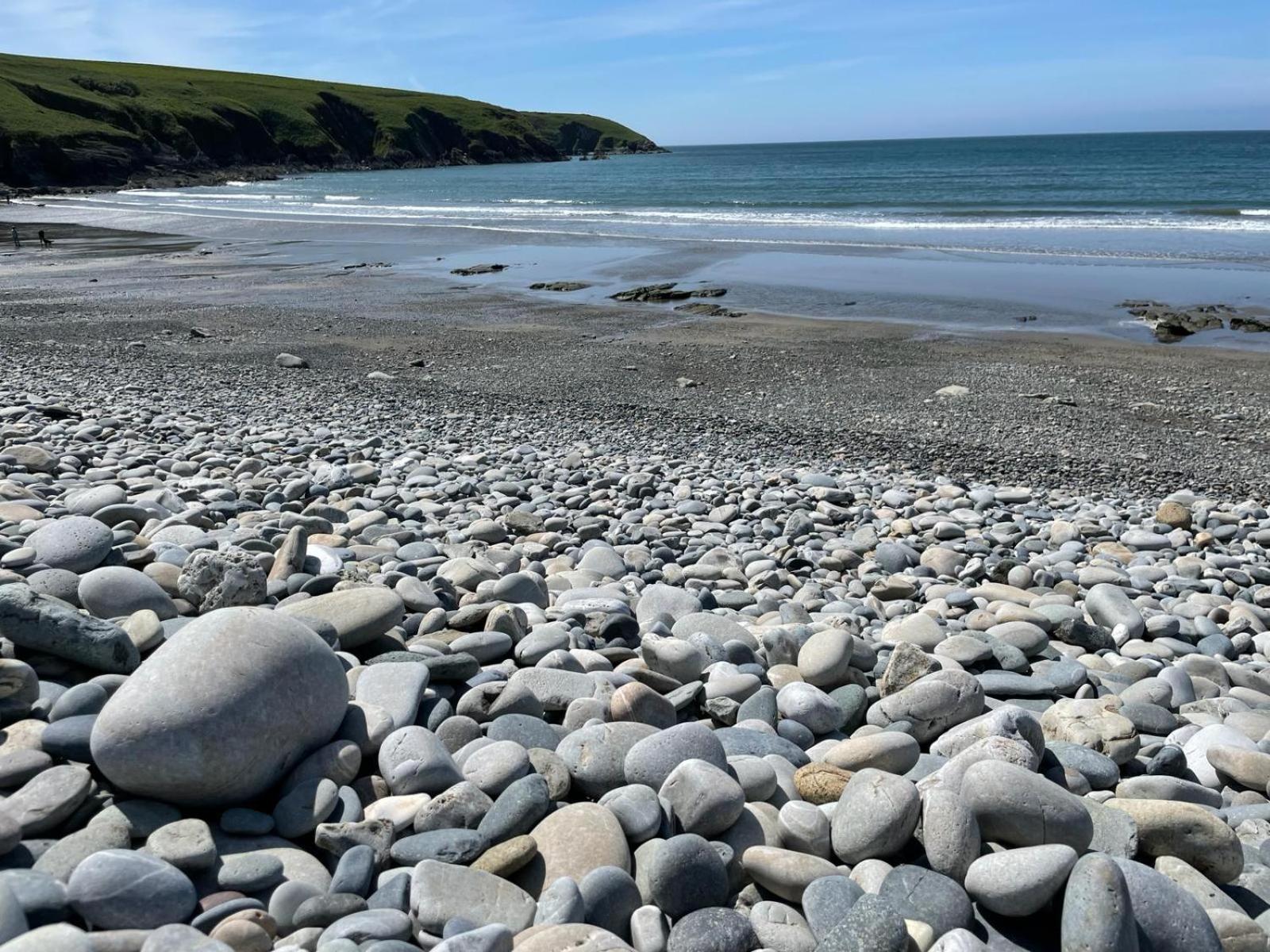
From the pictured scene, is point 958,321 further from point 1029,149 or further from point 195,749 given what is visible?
point 1029,149

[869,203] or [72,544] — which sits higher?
[869,203]

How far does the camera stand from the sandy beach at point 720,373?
845 centimetres

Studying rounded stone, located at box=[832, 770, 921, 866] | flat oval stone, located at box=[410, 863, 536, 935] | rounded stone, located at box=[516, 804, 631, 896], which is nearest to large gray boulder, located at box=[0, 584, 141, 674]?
flat oval stone, located at box=[410, 863, 536, 935]

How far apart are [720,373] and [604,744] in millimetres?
9118

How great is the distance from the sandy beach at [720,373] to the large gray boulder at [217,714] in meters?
5.73

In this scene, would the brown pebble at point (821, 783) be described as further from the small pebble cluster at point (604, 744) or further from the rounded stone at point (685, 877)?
the rounded stone at point (685, 877)

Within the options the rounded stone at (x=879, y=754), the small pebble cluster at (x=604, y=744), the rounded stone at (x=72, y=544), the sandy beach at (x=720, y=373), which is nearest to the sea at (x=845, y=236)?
the sandy beach at (x=720, y=373)

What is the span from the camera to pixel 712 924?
2227 mm

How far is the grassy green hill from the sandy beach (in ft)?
211

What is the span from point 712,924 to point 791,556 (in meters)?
3.41

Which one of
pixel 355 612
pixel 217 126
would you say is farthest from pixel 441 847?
pixel 217 126

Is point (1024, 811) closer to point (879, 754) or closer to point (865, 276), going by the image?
point (879, 754)

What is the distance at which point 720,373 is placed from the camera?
1168 centimetres

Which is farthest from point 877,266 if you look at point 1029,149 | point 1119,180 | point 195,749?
point 1029,149
